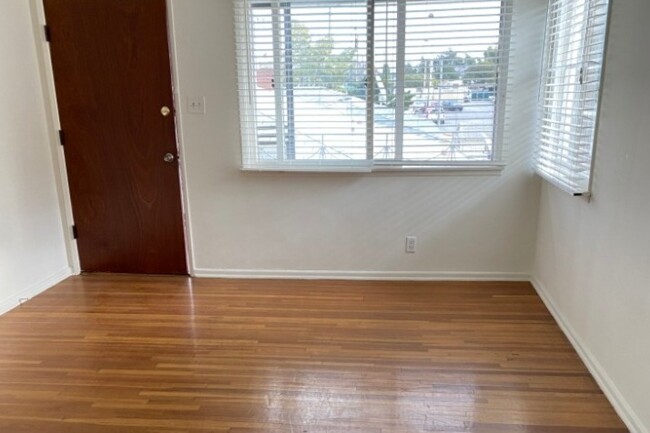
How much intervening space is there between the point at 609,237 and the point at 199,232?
2.58m

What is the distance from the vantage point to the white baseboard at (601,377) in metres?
1.96

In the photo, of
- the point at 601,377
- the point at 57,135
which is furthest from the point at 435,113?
the point at 57,135

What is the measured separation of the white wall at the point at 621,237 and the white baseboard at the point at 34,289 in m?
3.37

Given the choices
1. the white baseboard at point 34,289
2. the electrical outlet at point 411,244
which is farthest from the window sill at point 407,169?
the white baseboard at point 34,289

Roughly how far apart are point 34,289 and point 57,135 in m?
1.08

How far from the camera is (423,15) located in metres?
3.08

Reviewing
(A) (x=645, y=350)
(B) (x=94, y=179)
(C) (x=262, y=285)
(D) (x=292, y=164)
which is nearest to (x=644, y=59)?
(A) (x=645, y=350)

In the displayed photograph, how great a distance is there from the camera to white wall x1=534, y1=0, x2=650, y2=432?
1929mm

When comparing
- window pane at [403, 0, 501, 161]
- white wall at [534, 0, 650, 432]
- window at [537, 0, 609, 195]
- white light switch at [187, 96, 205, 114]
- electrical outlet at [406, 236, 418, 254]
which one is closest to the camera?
white wall at [534, 0, 650, 432]

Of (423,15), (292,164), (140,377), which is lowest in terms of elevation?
(140,377)

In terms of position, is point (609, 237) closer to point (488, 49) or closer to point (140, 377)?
point (488, 49)

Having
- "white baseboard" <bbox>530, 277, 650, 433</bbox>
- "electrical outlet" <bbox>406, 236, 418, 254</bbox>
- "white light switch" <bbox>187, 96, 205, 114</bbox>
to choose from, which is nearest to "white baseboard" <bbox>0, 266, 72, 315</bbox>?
"white light switch" <bbox>187, 96, 205, 114</bbox>

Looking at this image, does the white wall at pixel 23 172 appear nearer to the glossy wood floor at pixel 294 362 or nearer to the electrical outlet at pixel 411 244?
the glossy wood floor at pixel 294 362

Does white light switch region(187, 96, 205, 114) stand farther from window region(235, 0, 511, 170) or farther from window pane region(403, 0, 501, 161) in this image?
window pane region(403, 0, 501, 161)
